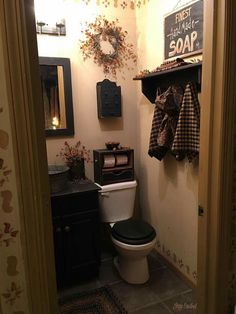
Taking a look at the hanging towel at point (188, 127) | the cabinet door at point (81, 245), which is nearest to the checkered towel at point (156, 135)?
the hanging towel at point (188, 127)

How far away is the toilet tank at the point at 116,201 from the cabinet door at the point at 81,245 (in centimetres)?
21

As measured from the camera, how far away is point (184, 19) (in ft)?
6.07

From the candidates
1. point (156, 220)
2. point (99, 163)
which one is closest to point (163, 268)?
point (156, 220)

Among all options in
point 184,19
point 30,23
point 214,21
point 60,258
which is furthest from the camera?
point 60,258

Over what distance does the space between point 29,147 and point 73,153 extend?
5.33 ft

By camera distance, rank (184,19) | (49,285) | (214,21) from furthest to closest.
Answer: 1. (184,19)
2. (214,21)
3. (49,285)

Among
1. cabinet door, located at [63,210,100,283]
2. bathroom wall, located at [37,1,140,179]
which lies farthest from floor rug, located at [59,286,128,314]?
bathroom wall, located at [37,1,140,179]

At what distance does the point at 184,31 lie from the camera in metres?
1.86

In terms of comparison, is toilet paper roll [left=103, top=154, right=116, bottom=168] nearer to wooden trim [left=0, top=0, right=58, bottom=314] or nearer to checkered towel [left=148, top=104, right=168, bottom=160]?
checkered towel [left=148, top=104, right=168, bottom=160]

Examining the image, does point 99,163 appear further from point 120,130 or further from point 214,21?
point 214,21

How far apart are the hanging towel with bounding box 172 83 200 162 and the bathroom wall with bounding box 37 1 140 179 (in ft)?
2.67

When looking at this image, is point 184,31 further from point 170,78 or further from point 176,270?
point 176,270

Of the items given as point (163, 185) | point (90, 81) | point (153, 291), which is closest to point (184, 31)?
point (90, 81)

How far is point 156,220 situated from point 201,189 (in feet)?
4.52
